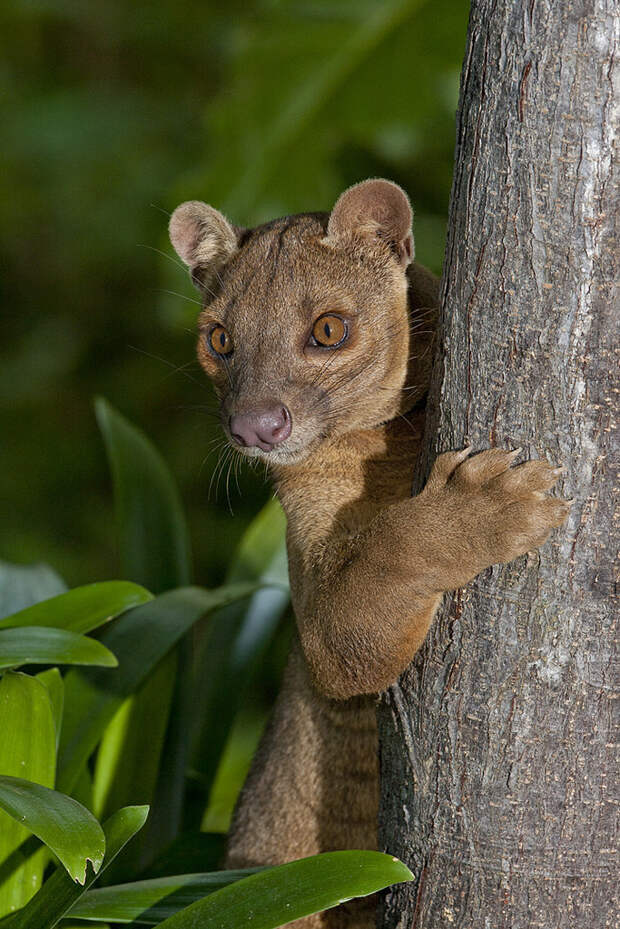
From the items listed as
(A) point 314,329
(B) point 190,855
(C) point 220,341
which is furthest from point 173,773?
(A) point 314,329

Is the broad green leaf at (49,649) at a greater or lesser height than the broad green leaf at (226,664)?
greater

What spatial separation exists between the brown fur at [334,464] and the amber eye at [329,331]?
19 mm

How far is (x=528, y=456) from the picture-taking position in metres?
1.53

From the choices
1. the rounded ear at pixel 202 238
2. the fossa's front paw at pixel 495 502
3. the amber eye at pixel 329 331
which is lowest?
the fossa's front paw at pixel 495 502

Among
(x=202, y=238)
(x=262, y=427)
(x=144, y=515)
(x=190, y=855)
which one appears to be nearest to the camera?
(x=262, y=427)

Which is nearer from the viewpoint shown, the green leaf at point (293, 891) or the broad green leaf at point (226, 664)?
the green leaf at point (293, 891)

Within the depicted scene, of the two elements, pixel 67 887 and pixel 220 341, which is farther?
pixel 220 341

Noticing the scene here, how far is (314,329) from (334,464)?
265mm

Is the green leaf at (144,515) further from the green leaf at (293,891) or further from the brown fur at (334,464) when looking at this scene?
the green leaf at (293,891)

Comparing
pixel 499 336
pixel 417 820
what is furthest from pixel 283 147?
pixel 417 820

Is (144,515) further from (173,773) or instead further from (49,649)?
(49,649)

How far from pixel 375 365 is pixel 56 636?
0.81 m

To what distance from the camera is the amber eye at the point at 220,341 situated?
2146 millimetres

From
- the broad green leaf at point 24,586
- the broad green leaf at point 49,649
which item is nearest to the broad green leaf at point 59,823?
the broad green leaf at point 49,649
